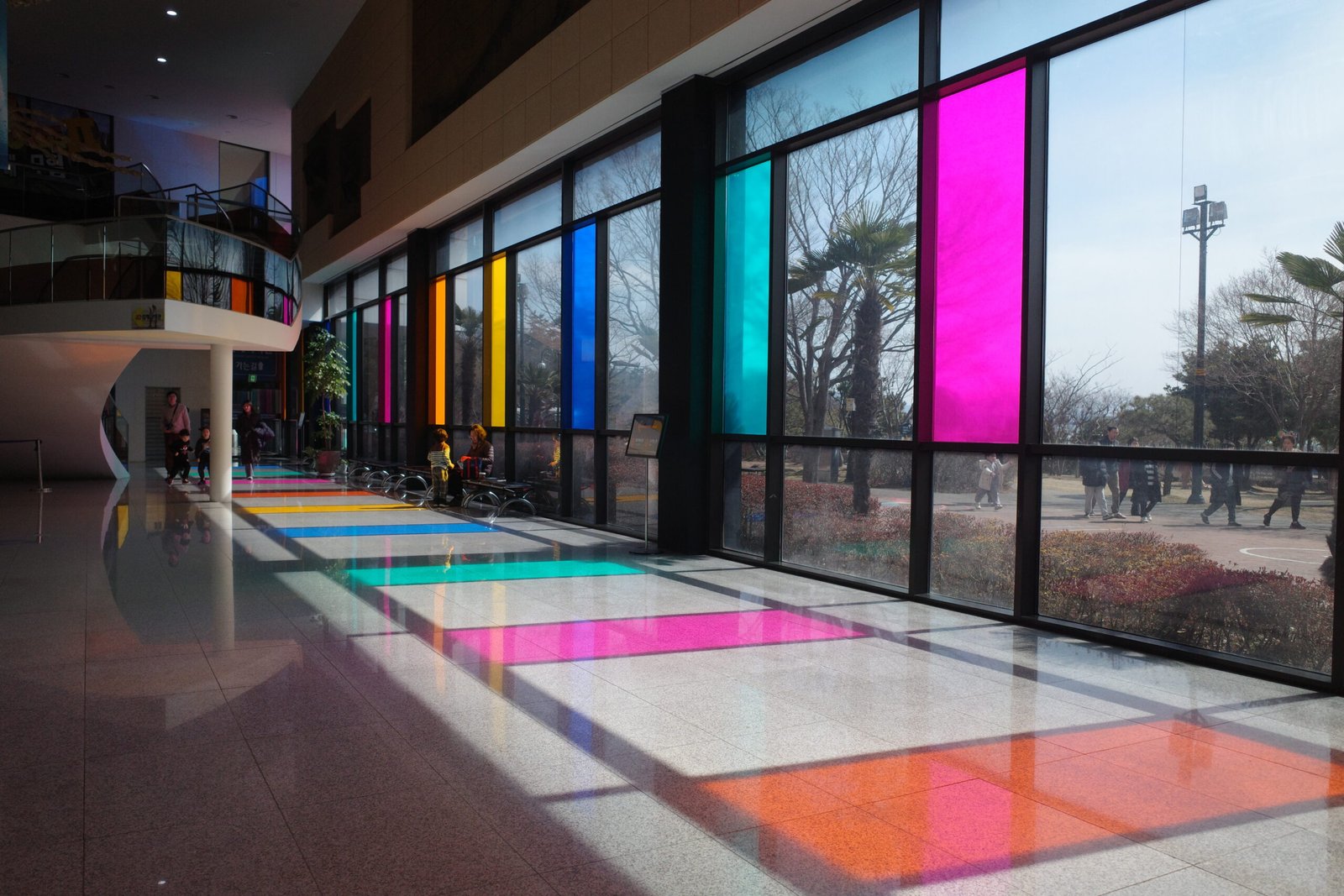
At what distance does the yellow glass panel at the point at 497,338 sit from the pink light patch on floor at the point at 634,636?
29.8 ft

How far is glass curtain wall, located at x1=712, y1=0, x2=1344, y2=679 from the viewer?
17.9 feet

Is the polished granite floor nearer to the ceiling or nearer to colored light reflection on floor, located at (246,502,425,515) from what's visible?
colored light reflection on floor, located at (246,502,425,515)

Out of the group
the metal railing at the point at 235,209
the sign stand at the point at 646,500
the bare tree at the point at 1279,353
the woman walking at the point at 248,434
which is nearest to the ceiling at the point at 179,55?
the metal railing at the point at 235,209

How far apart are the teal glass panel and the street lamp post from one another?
Result: 13.7 ft

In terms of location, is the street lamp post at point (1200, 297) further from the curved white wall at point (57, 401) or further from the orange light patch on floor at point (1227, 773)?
the curved white wall at point (57, 401)

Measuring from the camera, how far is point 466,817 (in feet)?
11.0

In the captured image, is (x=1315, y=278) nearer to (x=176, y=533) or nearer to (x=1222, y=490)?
(x=1222, y=490)

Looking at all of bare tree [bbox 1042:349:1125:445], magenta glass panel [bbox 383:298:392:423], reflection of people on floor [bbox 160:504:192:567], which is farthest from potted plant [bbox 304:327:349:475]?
bare tree [bbox 1042:349:1125:445]

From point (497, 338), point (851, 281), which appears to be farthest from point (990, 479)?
point (497, 338)

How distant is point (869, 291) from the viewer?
8.35 m

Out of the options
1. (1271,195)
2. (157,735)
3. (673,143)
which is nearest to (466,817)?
(157,735)

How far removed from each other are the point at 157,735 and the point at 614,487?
8.31 metres

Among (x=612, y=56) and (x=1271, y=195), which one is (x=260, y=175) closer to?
(x=612, y=56)

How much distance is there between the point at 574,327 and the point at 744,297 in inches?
152
